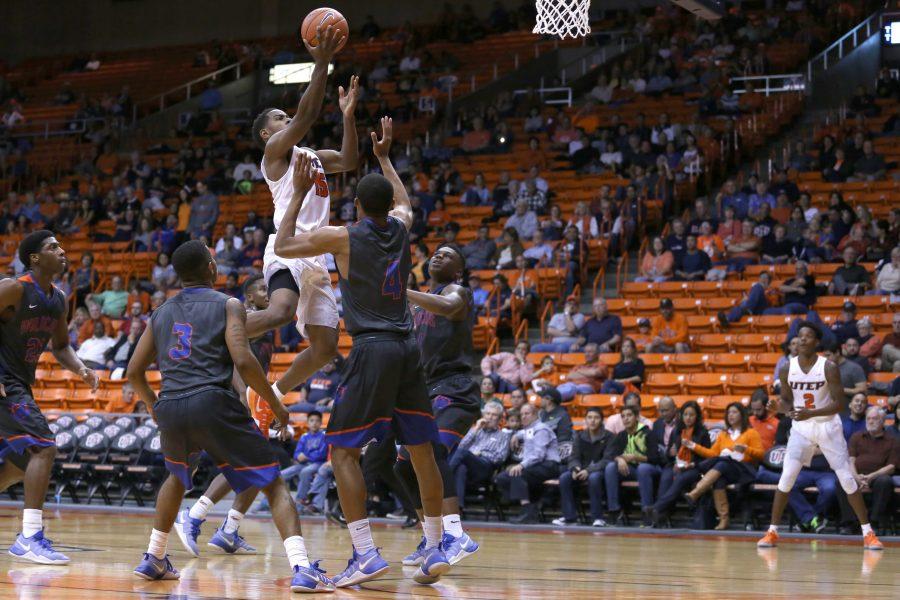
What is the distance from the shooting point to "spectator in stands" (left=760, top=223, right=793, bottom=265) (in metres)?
15.7

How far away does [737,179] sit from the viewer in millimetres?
19344

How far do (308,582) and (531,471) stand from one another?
22.8 ft

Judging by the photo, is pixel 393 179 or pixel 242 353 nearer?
pixel 242 353

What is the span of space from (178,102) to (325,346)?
22387 mm

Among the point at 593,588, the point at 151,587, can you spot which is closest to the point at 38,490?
the point at 151,587

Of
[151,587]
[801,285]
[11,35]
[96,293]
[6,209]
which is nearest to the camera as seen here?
[151,587]

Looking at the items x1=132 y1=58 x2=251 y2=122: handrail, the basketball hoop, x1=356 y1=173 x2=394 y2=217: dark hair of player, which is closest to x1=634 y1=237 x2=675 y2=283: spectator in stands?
the basketball hoop

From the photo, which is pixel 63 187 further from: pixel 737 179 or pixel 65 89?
pixel 737 179

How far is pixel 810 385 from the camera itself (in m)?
10.1

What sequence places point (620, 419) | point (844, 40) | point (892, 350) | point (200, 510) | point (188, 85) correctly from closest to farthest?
1. point (200, 510)
2. point (620, 419)
3. point (892, 350)
4. point (844, 40)
5. point (188, 85)

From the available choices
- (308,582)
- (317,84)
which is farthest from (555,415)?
(308,582)

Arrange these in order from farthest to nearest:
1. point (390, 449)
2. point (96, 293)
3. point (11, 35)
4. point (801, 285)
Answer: point (11, 35)
point (96, 293)
point (801, 285)
point (390, 449)

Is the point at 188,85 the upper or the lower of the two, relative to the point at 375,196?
upper

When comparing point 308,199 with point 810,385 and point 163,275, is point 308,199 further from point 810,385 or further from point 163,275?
point 163,275
